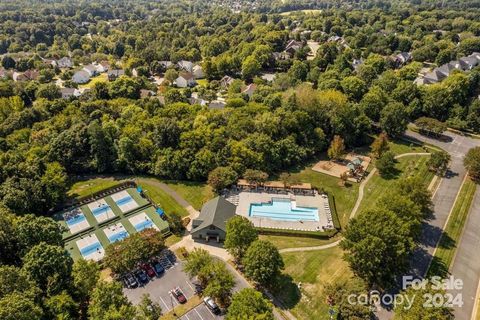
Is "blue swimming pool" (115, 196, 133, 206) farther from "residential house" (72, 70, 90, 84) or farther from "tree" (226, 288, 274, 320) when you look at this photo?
"residential house" (72, 70, 90, 84)

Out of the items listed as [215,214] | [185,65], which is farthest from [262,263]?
[185,65]

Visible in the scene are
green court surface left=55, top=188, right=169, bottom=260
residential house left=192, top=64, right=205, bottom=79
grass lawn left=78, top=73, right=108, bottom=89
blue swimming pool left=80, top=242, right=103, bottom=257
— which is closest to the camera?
blue swimming pool left=80, top=242, right=103, bottom=257

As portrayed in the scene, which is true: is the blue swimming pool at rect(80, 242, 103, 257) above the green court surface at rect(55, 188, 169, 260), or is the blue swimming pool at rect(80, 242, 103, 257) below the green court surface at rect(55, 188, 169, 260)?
below

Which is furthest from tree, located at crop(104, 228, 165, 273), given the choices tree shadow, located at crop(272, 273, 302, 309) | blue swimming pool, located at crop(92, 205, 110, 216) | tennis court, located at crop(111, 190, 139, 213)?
tree shadow, located at crop(272, 273, 302, 309)

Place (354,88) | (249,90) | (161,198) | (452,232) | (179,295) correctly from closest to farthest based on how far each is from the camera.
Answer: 1. (179,295)
2. (452,232)
3. (161,198)
4. (354,88)
5. (249,90)

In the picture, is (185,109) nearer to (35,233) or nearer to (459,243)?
(35,233)

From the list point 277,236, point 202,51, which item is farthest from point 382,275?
point 202,51
